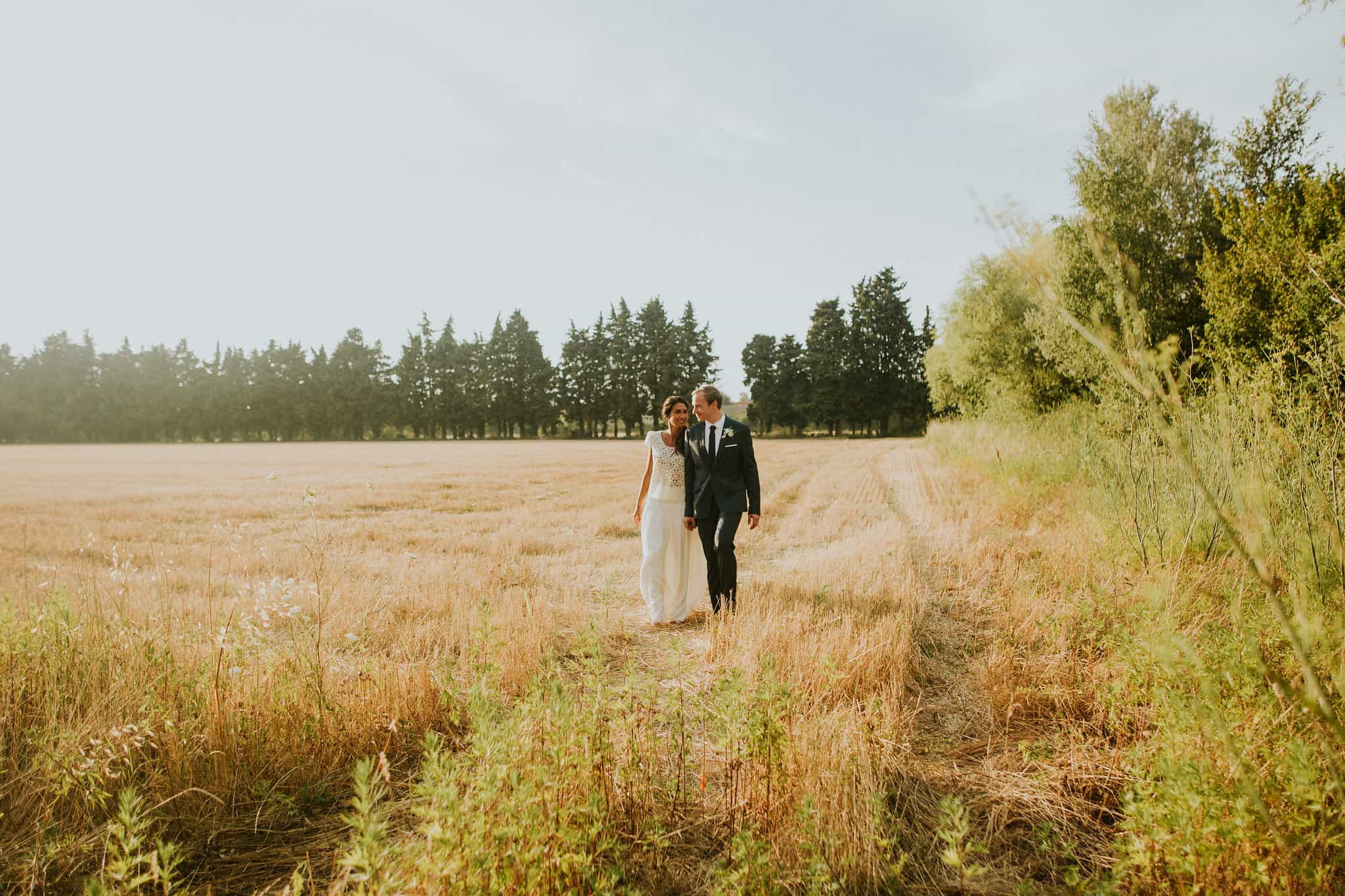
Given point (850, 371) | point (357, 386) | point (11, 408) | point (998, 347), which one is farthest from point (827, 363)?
point (11, 408)

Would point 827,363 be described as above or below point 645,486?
above

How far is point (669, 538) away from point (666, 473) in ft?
2.35

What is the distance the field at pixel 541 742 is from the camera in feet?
8.69

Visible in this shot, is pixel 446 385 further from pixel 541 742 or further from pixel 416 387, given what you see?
pixel 541 742

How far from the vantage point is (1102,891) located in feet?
8.16

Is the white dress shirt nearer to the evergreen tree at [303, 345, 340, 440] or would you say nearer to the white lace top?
the white lace top

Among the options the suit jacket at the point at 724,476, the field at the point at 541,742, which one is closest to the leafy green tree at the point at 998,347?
the suit jacket at the point at 724,476

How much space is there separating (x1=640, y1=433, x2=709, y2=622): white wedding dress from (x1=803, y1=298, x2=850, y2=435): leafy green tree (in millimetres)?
69145

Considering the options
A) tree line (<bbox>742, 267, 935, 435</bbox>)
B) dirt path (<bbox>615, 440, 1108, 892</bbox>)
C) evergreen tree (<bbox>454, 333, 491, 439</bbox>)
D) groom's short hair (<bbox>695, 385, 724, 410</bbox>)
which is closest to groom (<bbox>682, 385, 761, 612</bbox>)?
groom's short hair (<bbox>695, 385, 724, 410</bbox>)

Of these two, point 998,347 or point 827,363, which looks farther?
point 827,363

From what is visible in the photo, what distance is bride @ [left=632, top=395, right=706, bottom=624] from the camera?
6.71 metres

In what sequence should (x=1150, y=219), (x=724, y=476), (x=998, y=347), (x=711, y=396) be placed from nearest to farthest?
(x=711, y=396)
(x=724, y=476)
(x=1150, y=219)
(x=998, y=347)

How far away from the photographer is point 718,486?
6.70 metres

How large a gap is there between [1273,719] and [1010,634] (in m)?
2.22
